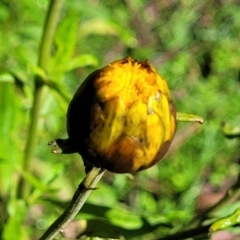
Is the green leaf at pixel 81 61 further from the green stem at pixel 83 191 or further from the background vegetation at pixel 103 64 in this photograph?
the green stem at pixel 83 191

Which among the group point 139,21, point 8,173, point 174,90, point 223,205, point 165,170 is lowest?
point 223,205

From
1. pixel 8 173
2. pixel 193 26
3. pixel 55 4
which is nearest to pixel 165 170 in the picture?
pixel 193 26

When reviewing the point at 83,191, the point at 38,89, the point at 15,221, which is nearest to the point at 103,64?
the point at 38,89

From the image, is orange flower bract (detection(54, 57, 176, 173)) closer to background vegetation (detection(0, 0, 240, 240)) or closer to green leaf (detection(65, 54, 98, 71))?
background vegetation (detection(0, 0, 240, 240))

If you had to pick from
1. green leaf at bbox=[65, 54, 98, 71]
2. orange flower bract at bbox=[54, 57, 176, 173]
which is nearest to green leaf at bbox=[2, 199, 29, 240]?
green leaf at bbox=[65, 54, 98, 71]

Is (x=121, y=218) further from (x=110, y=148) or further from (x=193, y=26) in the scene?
(x=193, y=26)
